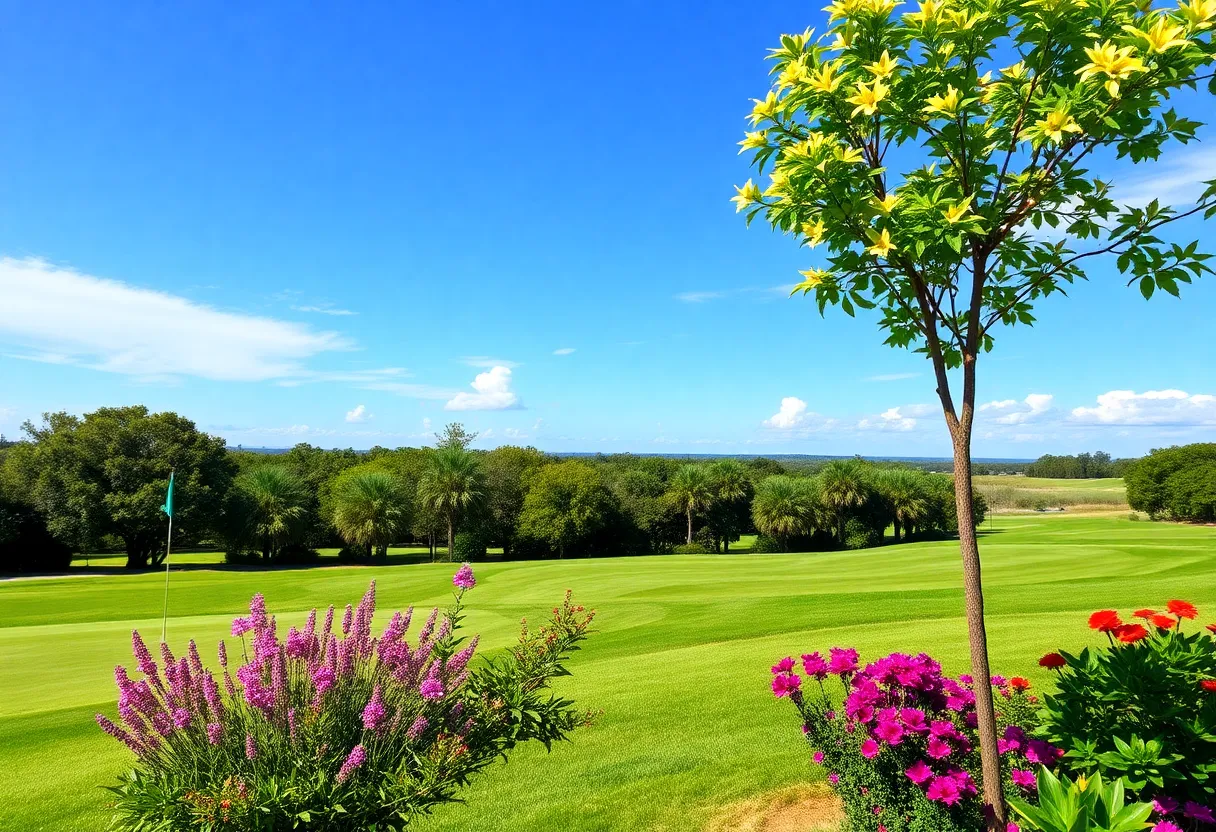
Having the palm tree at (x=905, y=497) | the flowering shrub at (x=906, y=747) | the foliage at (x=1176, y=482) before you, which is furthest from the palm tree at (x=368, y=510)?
the foliage at (x=1176, y=482)

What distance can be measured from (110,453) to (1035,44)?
178 feet

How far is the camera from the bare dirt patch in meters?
4.66

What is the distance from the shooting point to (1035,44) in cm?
331

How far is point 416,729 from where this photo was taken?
3.23m

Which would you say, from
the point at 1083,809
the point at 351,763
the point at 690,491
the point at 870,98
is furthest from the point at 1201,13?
the point at 690,491

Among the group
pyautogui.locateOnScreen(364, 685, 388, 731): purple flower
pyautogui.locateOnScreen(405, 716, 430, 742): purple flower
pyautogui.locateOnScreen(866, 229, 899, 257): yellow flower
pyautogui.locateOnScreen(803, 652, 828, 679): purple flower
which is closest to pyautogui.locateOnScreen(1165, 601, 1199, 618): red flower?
pyautogui.locateOnScreen(803, 652, 828, 679): purple flower

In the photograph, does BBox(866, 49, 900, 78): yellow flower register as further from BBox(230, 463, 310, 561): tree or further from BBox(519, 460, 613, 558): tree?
BBox(230, 463, 310, 561): tree

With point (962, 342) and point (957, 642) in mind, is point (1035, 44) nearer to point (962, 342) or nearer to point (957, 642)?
point (962, 342)

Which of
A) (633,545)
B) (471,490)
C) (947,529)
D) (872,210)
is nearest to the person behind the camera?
(872,210)

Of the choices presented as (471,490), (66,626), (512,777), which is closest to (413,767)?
(512,777)

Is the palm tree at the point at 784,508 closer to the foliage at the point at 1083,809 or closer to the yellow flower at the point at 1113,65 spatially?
the yellow flower at the point at 1113,65

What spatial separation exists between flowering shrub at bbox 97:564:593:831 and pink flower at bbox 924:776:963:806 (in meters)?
1.97

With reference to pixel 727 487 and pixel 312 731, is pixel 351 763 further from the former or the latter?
pixel 727 487

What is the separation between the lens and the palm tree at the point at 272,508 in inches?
1849
